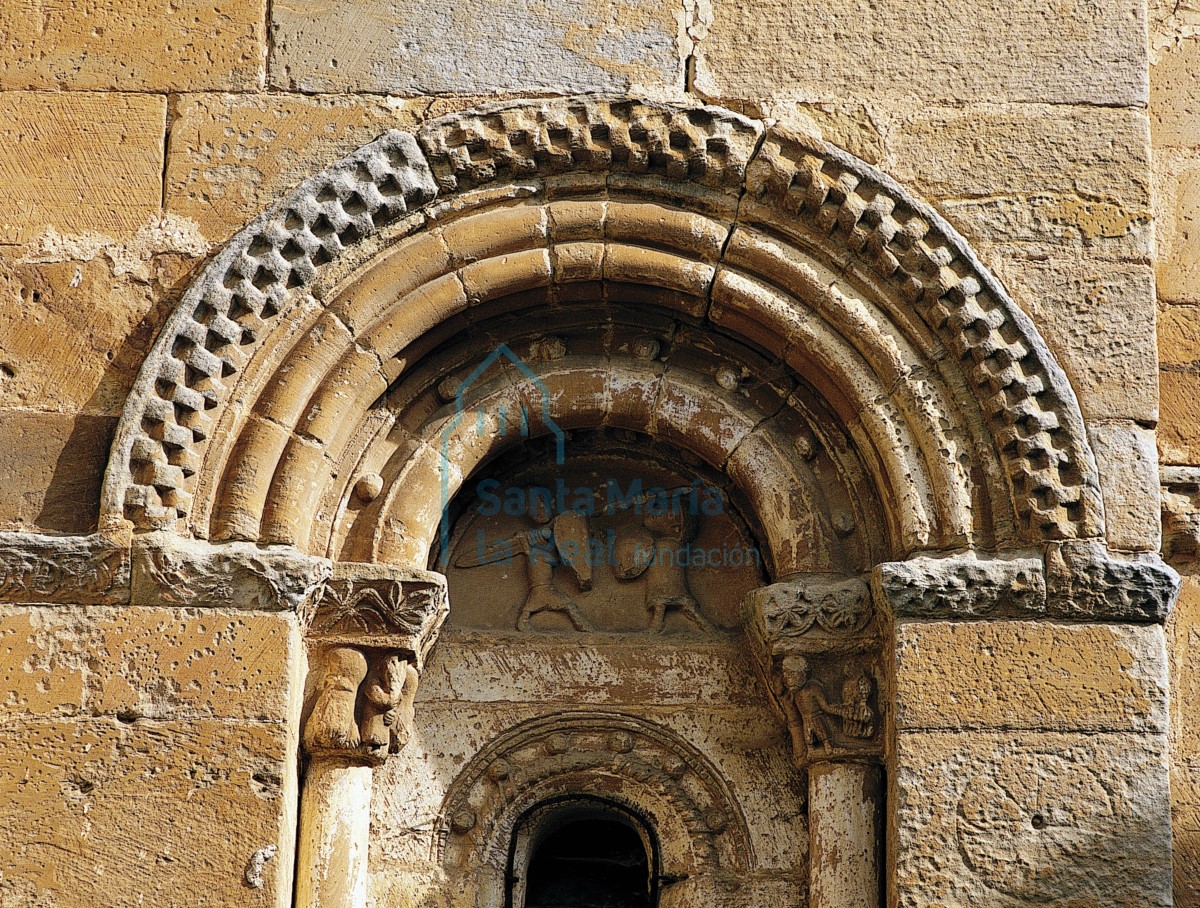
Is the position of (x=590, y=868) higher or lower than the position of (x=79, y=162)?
lower

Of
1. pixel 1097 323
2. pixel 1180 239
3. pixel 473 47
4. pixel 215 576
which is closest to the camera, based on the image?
pixel 215 576

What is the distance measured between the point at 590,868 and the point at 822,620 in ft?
4.20

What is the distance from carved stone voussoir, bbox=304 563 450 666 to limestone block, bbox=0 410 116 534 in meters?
0.81

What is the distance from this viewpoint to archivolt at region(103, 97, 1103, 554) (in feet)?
17.6

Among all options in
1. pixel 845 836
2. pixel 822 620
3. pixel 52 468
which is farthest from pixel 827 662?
pixel 52 468

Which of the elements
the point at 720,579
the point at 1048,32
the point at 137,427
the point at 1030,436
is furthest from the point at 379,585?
the point at 1048,32

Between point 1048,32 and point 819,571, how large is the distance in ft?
6.83

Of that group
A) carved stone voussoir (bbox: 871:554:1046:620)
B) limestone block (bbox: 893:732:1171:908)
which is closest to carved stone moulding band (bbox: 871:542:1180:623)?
carved stone voussoir (bbox: 871:554:1046:620)

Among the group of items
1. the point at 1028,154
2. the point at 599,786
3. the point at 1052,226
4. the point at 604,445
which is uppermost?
the point at 1028,154

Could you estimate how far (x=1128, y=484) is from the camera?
5422 millimetres

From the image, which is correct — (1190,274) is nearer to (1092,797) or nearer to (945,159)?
(945,159)

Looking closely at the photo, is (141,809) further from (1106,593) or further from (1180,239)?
(1180,239)

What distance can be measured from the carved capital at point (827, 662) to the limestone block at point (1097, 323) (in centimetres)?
103

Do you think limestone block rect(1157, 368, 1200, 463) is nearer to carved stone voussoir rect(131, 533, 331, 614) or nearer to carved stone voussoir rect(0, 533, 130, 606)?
carved stone voussoir rect(131, 533, 331, 614)
